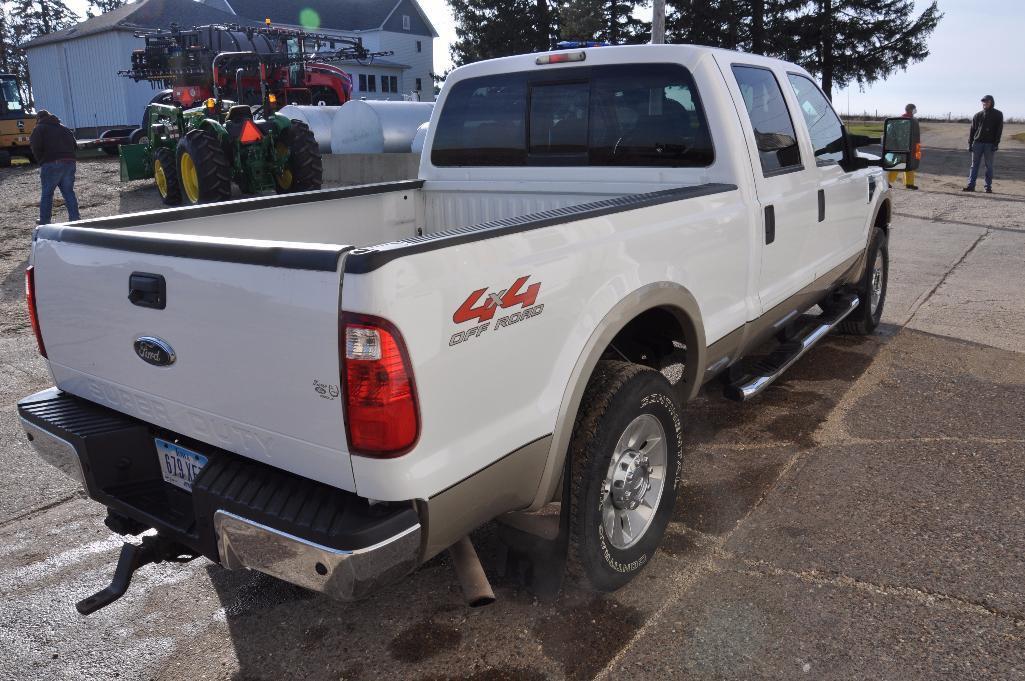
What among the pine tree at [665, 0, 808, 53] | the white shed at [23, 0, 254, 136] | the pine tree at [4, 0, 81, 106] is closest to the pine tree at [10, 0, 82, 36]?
the pine tree at [4, 0, 81, 106]

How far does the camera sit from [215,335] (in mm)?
2418

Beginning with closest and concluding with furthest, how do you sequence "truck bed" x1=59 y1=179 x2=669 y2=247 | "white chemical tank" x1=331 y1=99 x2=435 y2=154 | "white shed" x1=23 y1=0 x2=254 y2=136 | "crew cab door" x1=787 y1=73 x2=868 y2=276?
1. "truck bed" x1=59 y1=179 x2=669 y2=247
2. "crew cab door" x1=787 y1=73 x2=868 y2=276
3. "white chemical tank" x1=331 y1=99 x2=435 y2=154
4. "white shed" x1=23 y1=0 x2=254 y2=136

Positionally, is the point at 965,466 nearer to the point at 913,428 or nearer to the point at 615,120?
the point at 913,428

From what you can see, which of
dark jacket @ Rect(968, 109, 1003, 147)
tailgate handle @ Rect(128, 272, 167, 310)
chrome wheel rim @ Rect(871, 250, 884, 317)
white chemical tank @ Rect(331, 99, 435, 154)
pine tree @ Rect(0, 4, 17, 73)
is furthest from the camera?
pine tree @ Rect(0, 4, 17, 73)

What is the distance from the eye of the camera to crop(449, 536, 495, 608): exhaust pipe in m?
2.71

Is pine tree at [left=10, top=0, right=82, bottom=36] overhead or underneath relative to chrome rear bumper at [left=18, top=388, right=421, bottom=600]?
overhead

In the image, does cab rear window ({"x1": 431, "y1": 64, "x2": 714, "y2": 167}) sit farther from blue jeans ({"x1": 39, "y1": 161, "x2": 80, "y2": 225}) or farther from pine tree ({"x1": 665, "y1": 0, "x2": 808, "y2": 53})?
pine tree ({"x1": 665, "y1": 0, "x2": 808, "y2": 53})

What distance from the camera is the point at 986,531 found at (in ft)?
11.9

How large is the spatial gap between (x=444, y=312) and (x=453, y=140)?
276cm

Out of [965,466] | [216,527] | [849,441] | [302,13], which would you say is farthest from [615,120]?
[302,13]

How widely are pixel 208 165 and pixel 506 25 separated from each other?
31281 millimetres

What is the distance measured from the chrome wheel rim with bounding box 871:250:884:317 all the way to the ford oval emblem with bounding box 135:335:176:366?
5586 millimetres

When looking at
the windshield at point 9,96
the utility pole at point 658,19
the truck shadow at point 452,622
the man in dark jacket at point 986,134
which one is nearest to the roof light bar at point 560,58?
the truck shadow at point 452,622

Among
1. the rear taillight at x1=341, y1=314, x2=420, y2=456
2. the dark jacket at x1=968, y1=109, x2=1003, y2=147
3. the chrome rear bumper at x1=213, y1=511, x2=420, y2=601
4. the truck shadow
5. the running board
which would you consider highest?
the dark jacket at x1=968, y1=109, x2=1003, y2=147
